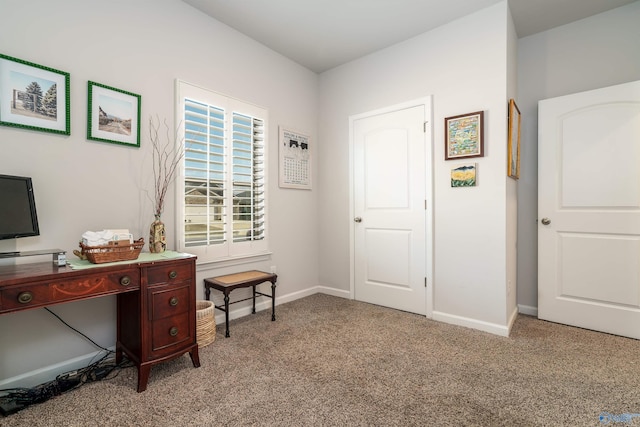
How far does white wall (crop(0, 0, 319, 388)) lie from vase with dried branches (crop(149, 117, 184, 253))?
0.06 metres

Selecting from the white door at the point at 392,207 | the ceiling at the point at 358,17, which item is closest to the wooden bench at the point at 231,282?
the white door at the point at 392,207

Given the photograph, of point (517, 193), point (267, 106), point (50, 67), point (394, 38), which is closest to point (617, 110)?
point (517, 193)

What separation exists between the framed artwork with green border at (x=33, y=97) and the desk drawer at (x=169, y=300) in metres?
1.20

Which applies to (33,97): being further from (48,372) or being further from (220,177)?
(48,372)

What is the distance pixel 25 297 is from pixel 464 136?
3.21 meters

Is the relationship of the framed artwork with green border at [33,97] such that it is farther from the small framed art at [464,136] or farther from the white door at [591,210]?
the white door at [591,210]

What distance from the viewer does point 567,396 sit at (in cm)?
172

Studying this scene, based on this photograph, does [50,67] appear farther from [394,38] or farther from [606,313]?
[606,313]

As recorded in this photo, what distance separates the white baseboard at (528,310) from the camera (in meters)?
3.05

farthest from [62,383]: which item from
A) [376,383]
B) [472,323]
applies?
[472,323]

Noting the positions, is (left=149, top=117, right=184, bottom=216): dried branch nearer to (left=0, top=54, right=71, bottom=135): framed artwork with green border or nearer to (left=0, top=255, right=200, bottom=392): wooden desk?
(left=0, top=54, right=71, bottom=135): framed artwork with green border

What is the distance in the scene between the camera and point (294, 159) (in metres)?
3.59

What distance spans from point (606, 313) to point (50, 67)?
463cm

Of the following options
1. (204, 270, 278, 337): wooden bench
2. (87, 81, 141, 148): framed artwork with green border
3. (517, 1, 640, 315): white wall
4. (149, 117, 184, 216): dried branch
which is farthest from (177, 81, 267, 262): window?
(517, 1, 640, 315): white wall
